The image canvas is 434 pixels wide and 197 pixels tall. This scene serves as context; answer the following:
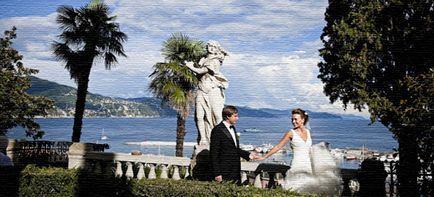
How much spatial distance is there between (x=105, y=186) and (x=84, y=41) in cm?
1349

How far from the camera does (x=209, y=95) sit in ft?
25.3

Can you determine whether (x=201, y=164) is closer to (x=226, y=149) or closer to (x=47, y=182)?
(x=226, y=149)

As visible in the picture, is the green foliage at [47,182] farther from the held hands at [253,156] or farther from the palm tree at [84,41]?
Answer: the palm tree at [84,41]

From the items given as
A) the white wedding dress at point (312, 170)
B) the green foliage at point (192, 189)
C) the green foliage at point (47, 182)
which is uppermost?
the white wedding dress at point (312, 170)

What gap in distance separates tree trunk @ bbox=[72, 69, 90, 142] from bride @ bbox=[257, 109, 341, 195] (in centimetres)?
1407

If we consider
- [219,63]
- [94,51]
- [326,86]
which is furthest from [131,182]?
[94,51]

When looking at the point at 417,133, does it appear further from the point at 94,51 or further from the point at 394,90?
the point at 94,51

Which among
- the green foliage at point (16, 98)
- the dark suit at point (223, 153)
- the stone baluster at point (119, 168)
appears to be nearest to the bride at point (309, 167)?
the dark suit at point (223, 153)

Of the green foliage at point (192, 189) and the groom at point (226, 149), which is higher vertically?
the groom at point (226, 149)

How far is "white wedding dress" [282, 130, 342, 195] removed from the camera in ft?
18.1

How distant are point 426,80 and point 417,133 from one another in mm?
2403

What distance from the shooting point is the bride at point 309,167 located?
551 centimetres

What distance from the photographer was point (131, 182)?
6199 mm

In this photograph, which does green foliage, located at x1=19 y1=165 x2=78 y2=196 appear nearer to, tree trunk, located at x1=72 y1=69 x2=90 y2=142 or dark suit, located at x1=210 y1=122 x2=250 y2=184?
dark suit, located at x1=210 y1=122 x2=250 y2=184
